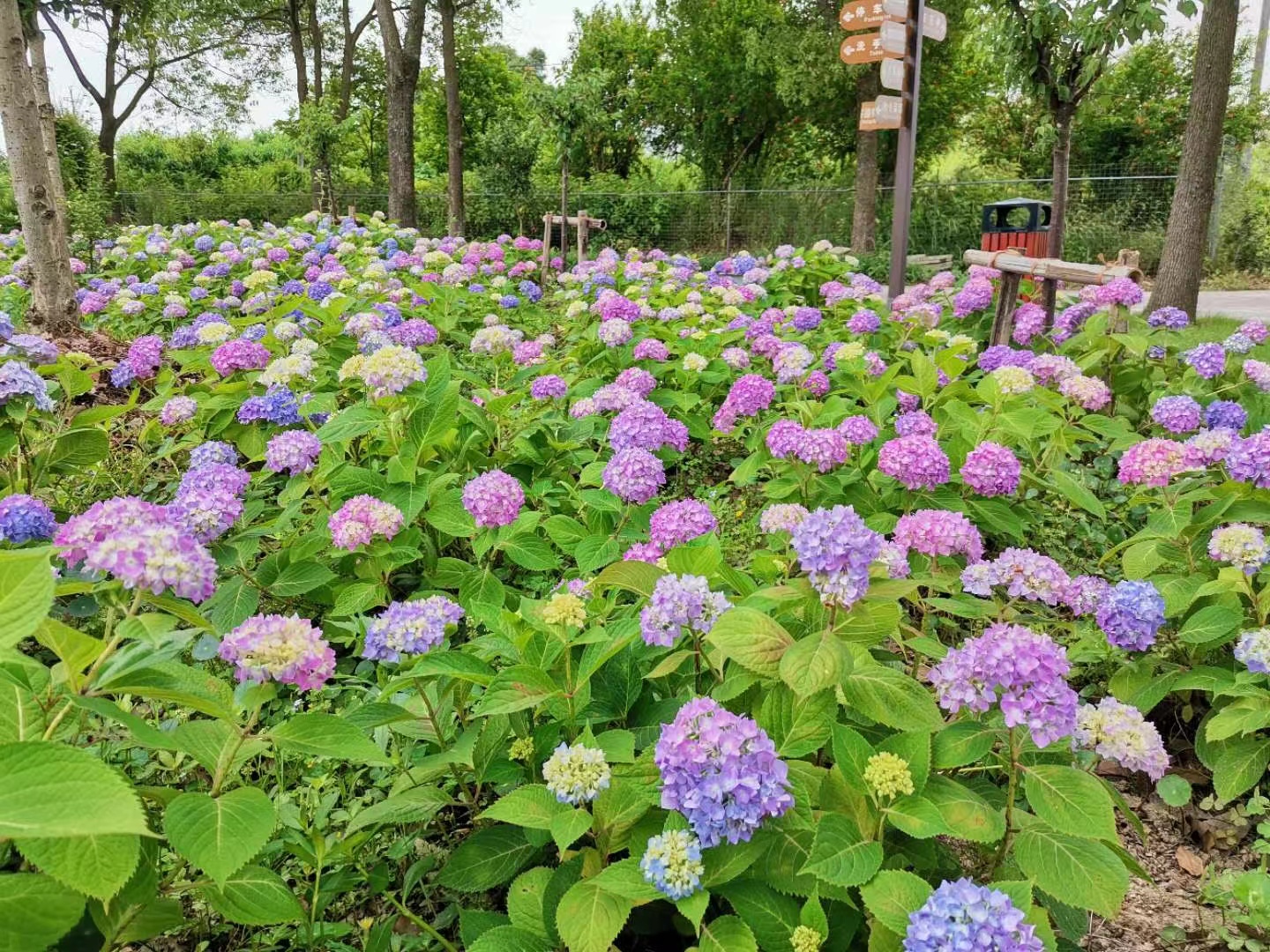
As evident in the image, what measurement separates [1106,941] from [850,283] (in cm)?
479

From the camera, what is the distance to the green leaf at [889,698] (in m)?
1.26

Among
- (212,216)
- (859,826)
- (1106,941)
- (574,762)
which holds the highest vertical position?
(212,216)

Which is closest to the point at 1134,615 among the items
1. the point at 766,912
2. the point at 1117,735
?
the point at 1117,735

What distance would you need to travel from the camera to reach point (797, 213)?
16.4 m

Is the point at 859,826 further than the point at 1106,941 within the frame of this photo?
No

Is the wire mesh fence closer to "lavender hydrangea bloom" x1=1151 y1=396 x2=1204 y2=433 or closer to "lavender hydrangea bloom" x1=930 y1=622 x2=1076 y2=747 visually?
"lavender hydrangea bloom" x1=1151 y1=396 x2=1204 y2=433

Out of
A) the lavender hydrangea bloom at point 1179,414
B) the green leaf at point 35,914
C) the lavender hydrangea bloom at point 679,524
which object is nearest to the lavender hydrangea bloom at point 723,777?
the green leaf at point 35,914

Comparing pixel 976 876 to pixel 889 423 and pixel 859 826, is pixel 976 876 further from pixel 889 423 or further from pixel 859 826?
pixel 889 423

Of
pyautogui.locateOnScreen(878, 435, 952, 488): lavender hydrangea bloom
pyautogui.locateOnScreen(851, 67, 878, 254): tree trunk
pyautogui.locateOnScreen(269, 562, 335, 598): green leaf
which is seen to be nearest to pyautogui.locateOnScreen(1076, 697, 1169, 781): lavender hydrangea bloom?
pyautogui.locateOnScreen(878, 435, 952, 488): lavender hydrangea bloom

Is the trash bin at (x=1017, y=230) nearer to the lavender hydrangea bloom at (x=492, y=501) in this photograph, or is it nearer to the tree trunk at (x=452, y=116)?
the lavender hydrangea bloom at (x=492, y=501)

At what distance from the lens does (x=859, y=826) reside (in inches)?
48.6

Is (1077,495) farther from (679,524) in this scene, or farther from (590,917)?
(590,917)

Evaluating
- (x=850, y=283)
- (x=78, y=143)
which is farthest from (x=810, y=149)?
(x=850, y=283)

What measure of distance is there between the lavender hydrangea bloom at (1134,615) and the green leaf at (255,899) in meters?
1.68
